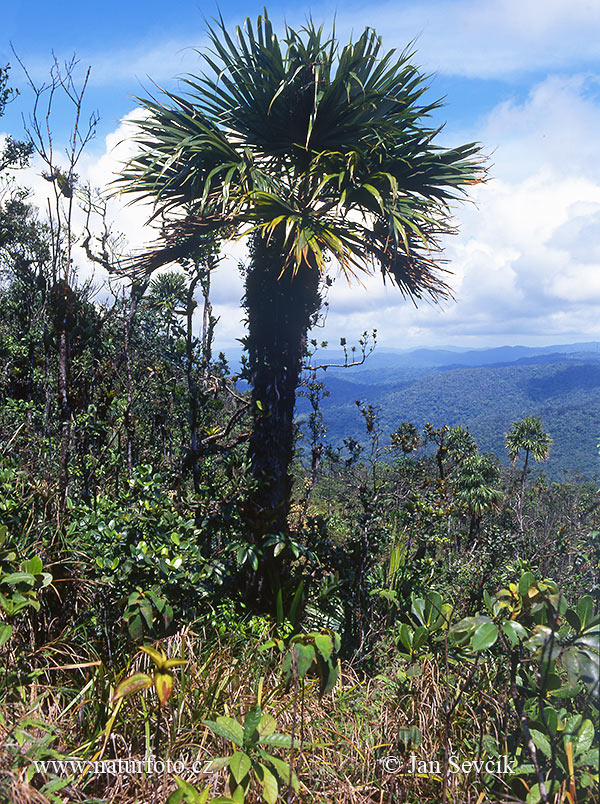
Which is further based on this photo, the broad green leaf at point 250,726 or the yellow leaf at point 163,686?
the broad green leaf at point 250,726

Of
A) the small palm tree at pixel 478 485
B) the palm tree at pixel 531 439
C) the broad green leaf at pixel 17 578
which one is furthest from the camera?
the palm tree at pixel 531 439

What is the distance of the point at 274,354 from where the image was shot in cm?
443

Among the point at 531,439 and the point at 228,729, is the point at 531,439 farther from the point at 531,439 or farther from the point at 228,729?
the point at 228,729

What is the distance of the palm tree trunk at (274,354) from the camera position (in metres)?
4.27

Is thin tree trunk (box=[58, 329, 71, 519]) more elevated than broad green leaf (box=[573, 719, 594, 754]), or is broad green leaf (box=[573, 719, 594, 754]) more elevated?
thin tree trunk (box=[58, 329, 71, 519])

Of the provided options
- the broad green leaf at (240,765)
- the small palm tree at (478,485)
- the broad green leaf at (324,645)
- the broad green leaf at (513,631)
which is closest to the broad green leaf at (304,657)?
the broad green leaf at (324,645)

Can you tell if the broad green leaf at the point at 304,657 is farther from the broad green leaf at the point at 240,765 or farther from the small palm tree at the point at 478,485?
the small palm tree at the point at 478,485

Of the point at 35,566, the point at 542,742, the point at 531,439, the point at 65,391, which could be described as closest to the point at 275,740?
the point at 542,742

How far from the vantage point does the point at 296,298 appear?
4551 mm

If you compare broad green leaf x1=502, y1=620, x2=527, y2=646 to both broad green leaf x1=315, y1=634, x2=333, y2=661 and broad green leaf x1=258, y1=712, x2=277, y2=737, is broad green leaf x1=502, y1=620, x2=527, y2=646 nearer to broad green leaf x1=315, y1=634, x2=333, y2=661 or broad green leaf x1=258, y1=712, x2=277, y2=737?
broad green leaf x1=315, y1=634, x2=333, y2=661

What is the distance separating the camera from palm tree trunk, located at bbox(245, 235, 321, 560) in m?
4.27

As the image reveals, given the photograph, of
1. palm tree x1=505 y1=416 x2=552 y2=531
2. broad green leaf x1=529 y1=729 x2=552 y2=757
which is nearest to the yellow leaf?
broad green leaf x1=529 y1=729 x2=552 y2=757

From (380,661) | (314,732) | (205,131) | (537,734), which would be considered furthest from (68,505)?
(205,131)

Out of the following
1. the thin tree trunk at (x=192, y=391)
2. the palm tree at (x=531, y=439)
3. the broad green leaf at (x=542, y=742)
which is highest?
the thin tree trunk at (x=192, y=391)
